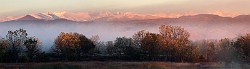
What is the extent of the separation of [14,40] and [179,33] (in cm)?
5609

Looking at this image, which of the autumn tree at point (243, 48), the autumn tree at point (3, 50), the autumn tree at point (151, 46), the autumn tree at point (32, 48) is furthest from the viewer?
the autumn tree at point (151, 46)

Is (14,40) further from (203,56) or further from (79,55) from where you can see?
(203,56)

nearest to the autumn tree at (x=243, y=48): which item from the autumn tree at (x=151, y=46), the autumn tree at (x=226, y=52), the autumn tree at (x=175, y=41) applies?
the autumn tree at (x=226, y=52)

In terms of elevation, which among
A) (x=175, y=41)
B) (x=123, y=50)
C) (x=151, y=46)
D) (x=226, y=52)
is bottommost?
(x=226, y=52)

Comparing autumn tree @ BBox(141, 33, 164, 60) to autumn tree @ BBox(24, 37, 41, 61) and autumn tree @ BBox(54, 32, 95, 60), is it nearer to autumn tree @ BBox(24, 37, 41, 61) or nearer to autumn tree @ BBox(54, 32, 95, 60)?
autumn tree @ BBox(54, 32, 95, 60)

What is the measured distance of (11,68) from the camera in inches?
4604

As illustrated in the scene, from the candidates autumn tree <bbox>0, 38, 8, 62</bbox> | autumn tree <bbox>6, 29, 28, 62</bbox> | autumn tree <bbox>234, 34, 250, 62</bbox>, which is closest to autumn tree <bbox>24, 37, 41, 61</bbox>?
autumn tree <bbox>6, 29, 28, 62</bbox>

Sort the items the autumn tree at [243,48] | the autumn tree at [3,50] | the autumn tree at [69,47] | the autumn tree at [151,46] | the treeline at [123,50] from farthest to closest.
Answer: the autumn tree at [69,47]
the autumn tree at [151,46]
the treeline at [123,50]
the autumn tree at [3,50]
the autumn tree at [243,48]

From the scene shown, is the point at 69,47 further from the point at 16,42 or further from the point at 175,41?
Result: the point at 175,41

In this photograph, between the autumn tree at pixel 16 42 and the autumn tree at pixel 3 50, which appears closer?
the autumn tree at pixel 3 50

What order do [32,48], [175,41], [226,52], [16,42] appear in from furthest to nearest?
1. [175,41]
2. [16,42]
3. [32,48]
4. [226,52]

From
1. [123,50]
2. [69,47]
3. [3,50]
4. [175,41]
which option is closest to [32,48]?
[69,47]

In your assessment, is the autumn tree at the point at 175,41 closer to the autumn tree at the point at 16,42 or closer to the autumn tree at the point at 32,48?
the autumn tree at the point at 32,48

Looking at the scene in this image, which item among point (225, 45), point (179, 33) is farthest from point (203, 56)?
point (179, 33)
